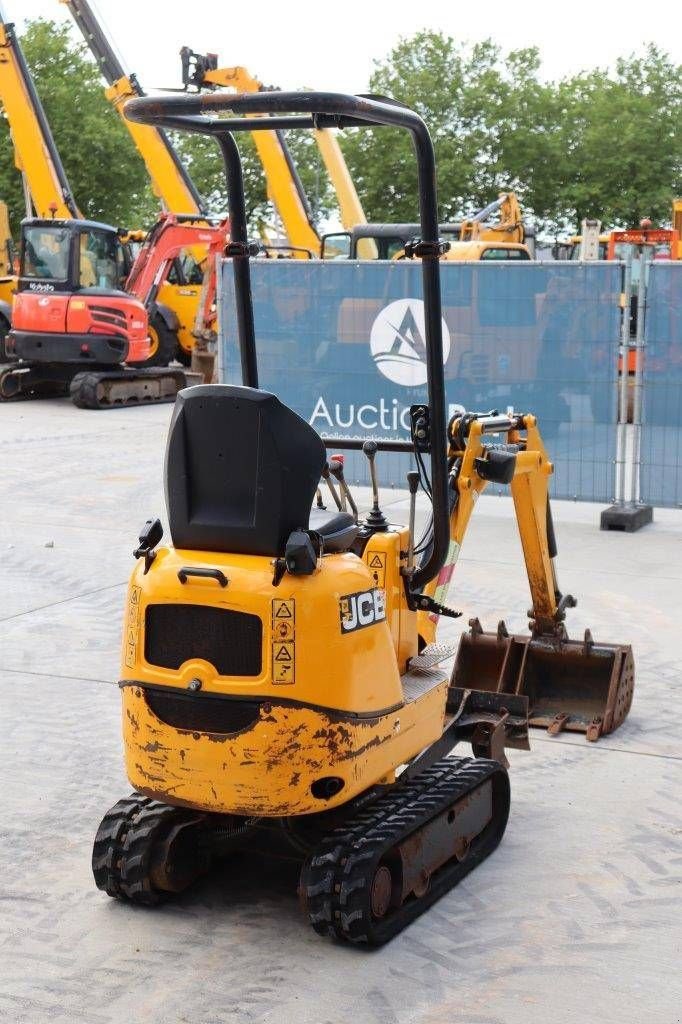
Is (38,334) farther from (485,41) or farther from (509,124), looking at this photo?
(485,41)

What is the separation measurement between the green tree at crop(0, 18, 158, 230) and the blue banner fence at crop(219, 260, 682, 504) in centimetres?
3355

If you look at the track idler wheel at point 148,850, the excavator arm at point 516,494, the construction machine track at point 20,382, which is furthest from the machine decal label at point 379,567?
the construction machine track at point 20,382

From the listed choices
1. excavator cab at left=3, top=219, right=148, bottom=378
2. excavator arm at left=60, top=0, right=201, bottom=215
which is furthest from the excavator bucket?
excavator arm at left=60, top=0, right=201, bottom=215

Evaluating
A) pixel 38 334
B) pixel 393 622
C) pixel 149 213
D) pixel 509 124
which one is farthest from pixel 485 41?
pixel 393 622

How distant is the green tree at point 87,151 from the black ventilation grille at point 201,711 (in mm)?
41533

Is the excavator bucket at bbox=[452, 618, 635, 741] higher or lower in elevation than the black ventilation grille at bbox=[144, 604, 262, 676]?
lower

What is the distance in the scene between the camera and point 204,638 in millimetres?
4316

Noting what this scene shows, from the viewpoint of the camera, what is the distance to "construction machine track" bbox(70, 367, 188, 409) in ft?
64.9

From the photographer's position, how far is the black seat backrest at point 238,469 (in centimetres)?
425

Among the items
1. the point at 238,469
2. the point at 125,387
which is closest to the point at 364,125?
the point at 238,469

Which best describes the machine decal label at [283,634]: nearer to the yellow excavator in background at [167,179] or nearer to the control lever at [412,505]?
the control lever at [412,505]

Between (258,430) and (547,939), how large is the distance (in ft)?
5.94

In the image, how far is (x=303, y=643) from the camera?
13.8 ft

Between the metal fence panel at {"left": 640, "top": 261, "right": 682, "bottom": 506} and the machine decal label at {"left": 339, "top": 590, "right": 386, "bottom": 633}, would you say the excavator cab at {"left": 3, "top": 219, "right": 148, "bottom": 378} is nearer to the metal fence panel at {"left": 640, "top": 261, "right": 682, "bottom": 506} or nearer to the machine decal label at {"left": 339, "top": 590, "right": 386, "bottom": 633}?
the metal fence panel at {"left": 640, "top": 261, "right": 682, "bottom": 506}
